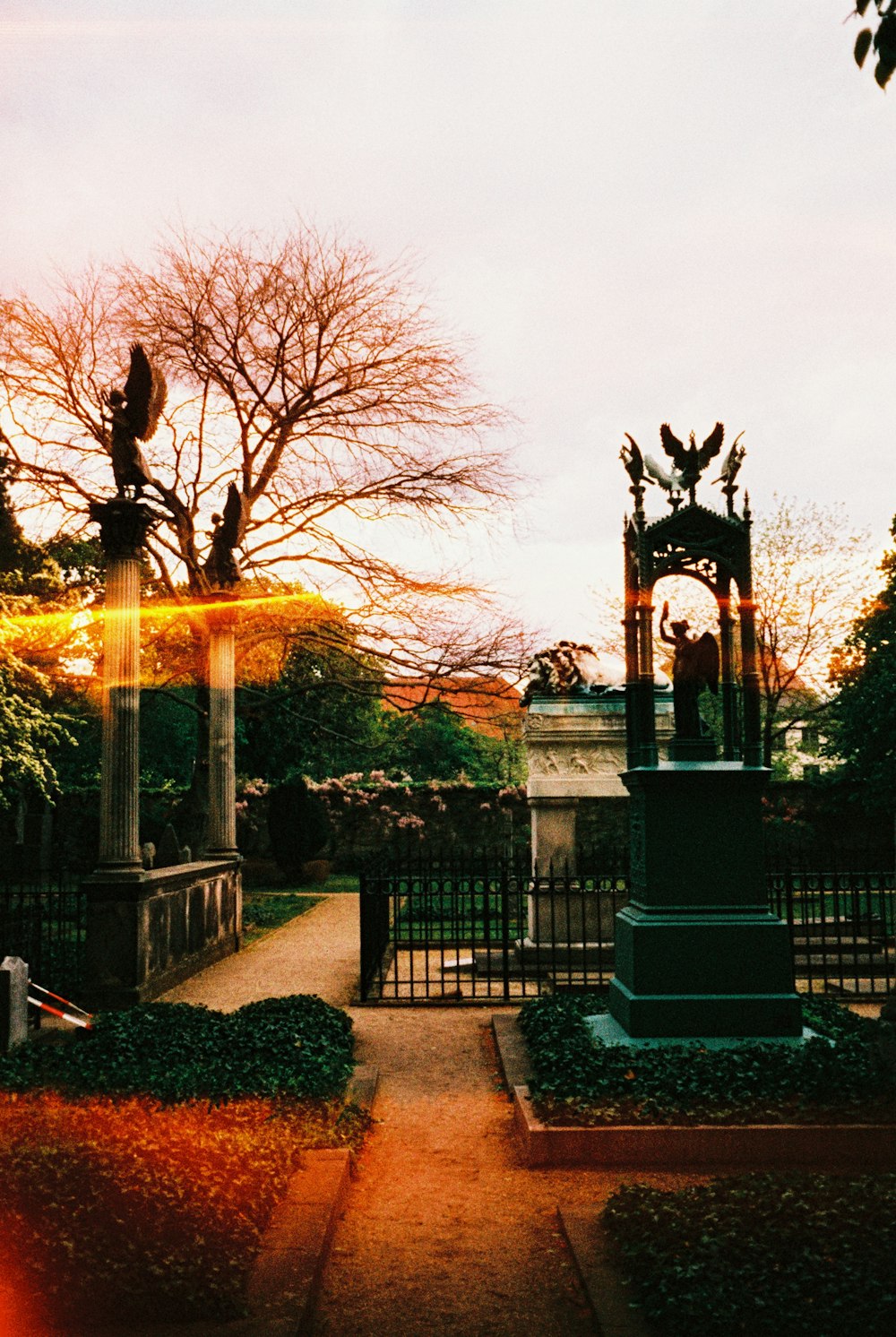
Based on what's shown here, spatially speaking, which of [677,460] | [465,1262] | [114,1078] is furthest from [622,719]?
[465,1262]

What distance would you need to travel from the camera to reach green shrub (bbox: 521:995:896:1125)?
5.93 m

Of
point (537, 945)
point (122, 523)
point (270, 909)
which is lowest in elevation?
point (270, 909)

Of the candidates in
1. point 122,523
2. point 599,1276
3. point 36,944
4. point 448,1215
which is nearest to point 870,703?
point 122,523

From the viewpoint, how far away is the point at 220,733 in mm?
16172

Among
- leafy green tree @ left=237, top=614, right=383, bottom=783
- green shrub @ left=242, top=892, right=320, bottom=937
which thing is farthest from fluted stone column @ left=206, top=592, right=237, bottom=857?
leafy green tree @ left=237, top=614, right=383, bottom=783

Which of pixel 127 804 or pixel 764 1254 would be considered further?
pixel 127 804

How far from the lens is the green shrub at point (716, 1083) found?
5.93 meters

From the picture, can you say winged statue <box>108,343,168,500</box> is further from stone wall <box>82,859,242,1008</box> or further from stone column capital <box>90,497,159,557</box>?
stone wall <box>82,859,242,1008</box>

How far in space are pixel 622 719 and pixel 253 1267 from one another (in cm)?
1021

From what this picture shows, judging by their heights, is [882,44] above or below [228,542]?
below

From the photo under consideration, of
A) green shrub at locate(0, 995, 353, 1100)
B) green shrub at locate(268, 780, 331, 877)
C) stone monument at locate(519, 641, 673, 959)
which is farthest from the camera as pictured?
green shrub at locate(268, 780, 331, 877)

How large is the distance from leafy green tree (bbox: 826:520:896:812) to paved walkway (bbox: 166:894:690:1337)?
18700mm

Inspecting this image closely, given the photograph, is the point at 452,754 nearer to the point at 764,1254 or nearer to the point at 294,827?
the point at 294,827

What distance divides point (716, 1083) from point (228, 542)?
497 inches
